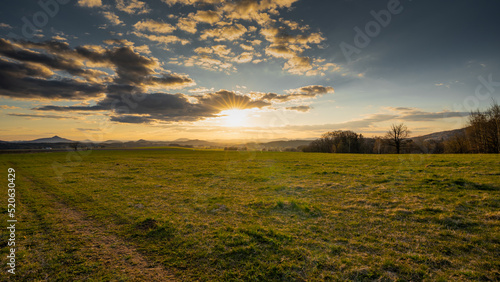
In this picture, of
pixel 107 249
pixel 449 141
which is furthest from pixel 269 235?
pixel 449 141

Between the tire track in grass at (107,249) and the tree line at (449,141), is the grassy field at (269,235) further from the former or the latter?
the tree line at (449,141)

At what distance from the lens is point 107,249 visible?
8.25 m

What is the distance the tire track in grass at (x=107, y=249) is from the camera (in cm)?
671

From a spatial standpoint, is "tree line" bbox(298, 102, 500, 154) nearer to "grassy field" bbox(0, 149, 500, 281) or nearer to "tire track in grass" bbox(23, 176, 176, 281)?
"grassy field" bbox(0, 149, 500, 281)

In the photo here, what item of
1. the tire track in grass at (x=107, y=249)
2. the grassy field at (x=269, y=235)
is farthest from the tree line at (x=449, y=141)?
the tire track in grass at (x=107, y=249)

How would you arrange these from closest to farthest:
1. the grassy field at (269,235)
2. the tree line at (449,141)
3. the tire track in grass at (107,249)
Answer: the grassy field at (269,235), the tire track in grass at (107,249), the tree line at (449,141)

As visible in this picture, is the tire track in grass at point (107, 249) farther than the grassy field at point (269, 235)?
Yes

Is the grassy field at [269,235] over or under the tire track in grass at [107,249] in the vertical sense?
over

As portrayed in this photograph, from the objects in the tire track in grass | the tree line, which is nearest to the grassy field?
the tire track in grass

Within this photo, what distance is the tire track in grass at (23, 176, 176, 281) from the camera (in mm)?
6711

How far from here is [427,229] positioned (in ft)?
29.6

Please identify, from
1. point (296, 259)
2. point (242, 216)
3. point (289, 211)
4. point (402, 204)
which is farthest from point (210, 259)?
point (402, 204)

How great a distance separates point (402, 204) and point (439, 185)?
21.5 ft

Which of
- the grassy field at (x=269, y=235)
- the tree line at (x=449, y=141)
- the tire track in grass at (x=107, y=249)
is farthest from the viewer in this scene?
the tree line at (x=449, y=141)
